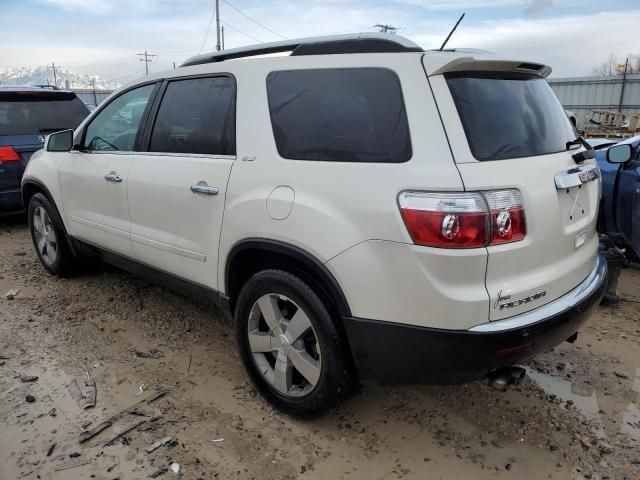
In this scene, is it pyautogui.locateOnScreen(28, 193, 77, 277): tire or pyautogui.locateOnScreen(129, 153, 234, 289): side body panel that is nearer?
pyautogui.locateOnScreen(129, 153, 234, 289): side body panel

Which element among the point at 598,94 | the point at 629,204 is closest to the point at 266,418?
the point at 629,204

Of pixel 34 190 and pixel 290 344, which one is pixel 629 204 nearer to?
pixel 290 344

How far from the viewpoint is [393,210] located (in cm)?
207

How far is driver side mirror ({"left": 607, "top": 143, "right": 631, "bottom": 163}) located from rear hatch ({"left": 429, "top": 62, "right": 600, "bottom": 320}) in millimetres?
1520

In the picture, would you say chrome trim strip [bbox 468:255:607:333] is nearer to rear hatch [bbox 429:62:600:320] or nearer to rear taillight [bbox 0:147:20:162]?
rear hatch [bbox 429:62:600:320]

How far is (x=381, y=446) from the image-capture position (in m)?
2.59

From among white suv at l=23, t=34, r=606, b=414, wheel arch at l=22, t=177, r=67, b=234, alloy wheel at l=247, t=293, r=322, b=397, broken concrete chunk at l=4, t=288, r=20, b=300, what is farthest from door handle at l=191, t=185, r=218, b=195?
broken concrete chunk at l=4, t=288, r=20, b=300

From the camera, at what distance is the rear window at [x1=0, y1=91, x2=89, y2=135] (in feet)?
21.1

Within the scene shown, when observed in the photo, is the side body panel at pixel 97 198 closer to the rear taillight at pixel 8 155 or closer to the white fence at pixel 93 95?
the rear taillight at pixel 8 155

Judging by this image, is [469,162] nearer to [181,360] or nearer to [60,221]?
[181,360]

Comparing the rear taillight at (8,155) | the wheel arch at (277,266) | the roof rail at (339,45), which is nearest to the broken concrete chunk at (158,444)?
the wheel arch at (277,266)

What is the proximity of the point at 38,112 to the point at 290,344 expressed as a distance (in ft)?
19.2

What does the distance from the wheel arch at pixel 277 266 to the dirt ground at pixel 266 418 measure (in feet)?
2.27

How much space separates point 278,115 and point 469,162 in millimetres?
1044
